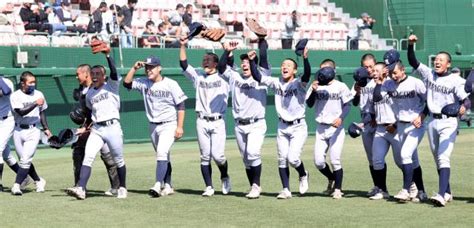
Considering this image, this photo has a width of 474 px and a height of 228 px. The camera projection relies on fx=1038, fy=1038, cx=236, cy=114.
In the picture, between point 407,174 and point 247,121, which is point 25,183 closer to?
point 247,121

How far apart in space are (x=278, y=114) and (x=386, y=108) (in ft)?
4.49

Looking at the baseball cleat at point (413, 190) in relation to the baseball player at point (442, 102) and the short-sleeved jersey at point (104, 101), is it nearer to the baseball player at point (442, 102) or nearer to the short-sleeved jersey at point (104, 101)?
the baseball player at point (442, 102)

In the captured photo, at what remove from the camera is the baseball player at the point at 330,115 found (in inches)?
498

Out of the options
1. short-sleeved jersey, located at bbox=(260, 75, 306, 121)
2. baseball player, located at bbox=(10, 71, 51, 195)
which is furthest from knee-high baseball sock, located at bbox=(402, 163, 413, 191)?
baseball player, located at bbox=(10, 71, 51, 195)

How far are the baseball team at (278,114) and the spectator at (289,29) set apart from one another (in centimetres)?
1352

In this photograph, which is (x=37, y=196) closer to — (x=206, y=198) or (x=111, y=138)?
(x=111, y=138)

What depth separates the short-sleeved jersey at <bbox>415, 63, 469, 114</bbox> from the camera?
11.8 m

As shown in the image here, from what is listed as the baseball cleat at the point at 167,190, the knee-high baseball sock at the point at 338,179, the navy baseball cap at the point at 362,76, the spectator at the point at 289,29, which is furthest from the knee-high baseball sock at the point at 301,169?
the spectator at the point at 289,29

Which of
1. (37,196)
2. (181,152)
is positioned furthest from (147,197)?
(181,152)

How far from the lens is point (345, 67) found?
26.4m

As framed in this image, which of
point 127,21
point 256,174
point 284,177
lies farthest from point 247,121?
point 127,21

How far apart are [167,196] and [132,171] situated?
3527mm

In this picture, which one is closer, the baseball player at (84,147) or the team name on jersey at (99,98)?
the team name on jersey at (99,98)

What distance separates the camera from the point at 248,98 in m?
12.9
